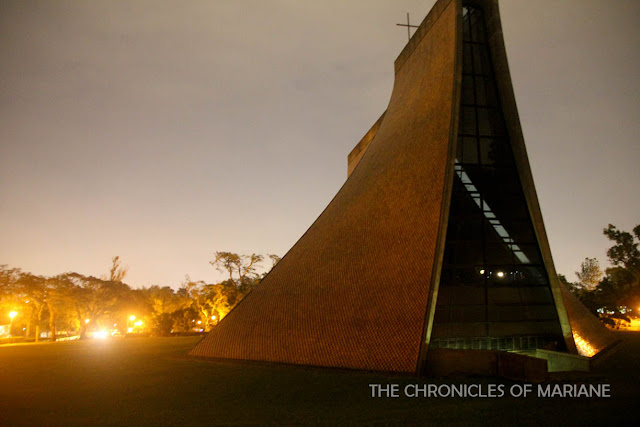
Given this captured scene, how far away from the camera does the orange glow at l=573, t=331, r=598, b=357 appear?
32.4ft

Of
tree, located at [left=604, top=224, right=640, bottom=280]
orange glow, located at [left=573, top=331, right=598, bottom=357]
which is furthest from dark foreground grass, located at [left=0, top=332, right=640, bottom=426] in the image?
tree, located at [left=604, top=224, right=640, bottom=280]

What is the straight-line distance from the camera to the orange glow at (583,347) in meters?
9.86

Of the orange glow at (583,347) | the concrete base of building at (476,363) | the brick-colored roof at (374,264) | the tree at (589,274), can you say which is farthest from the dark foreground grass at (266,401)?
the tree at (589,274)

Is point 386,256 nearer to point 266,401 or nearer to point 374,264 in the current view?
point 374,264

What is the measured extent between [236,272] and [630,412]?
2658 cm

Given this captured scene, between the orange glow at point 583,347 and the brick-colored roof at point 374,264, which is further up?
the brick-colored roof at point 374,264

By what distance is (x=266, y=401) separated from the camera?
605 centimetres

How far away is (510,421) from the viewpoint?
4820 mm

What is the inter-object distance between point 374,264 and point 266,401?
4.34 meters

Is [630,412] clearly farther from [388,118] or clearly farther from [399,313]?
[388,118]

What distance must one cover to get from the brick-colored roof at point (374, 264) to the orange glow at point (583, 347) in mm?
4617

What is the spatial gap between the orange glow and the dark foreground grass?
831mm

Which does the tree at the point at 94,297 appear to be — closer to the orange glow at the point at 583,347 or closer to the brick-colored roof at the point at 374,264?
the brick-colored roof at the point at 374,264

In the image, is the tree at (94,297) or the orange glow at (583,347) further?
the tree at (94,297)
